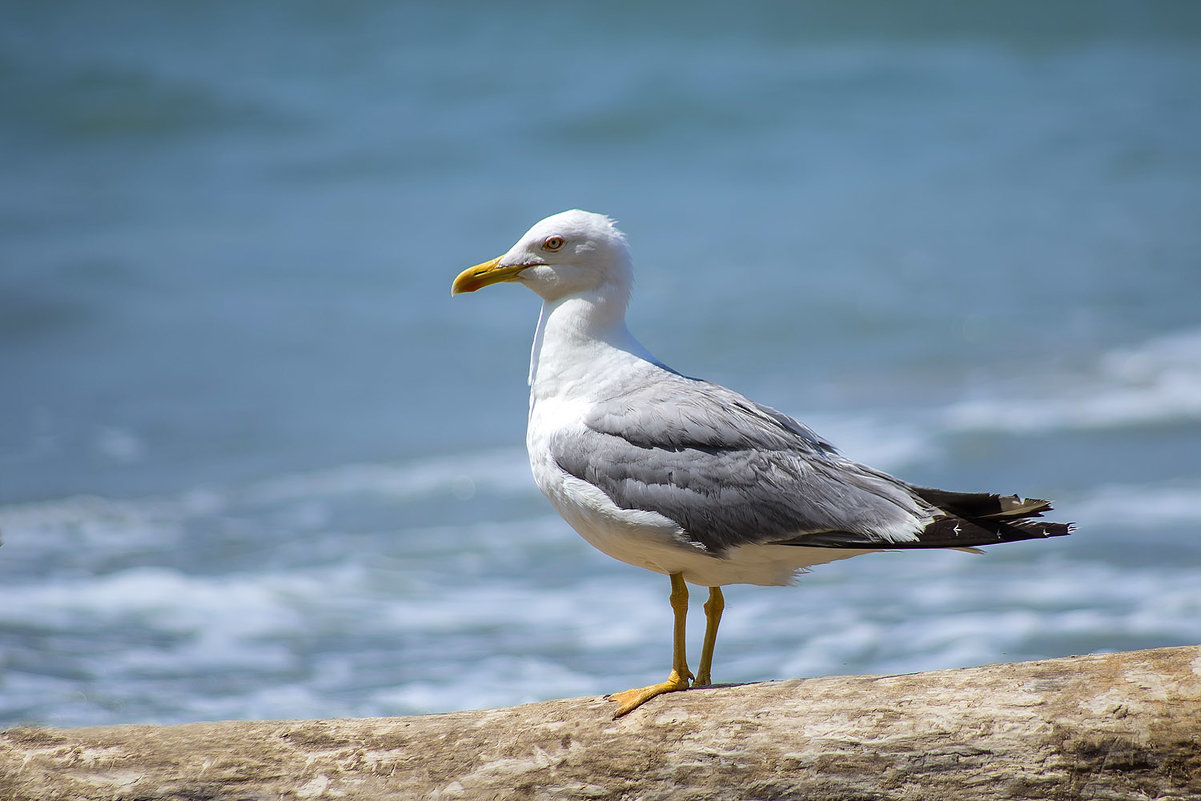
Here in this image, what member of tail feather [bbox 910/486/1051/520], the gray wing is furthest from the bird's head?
tail feather [bbox 910/486/1051/520]

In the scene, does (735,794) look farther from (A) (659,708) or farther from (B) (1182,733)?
(B) (1182,733)

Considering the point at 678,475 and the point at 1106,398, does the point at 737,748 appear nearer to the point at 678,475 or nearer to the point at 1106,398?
the point at 678,475

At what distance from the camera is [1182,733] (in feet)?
9.66

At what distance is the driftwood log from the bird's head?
1.34 meters

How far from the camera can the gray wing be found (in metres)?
3.47

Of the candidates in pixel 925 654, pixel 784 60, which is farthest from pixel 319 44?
pixel 925 654

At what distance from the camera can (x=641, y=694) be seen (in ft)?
11.0

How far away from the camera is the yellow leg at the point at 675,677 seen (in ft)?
10.9

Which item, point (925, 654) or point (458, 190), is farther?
point (458, 190)

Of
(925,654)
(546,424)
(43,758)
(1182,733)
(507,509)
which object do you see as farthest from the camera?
(507,509)

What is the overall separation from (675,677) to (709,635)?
0.36 metres

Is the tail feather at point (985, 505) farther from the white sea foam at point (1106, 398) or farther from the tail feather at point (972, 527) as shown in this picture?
the white sea foam at point (1106, 398)

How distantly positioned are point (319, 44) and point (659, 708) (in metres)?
14.2

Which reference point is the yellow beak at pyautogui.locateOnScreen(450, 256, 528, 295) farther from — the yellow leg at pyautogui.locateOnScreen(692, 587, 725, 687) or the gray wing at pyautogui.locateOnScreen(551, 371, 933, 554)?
the yellow leg at pyautogui.locateOnScreen(692, 587, 725, 687)
